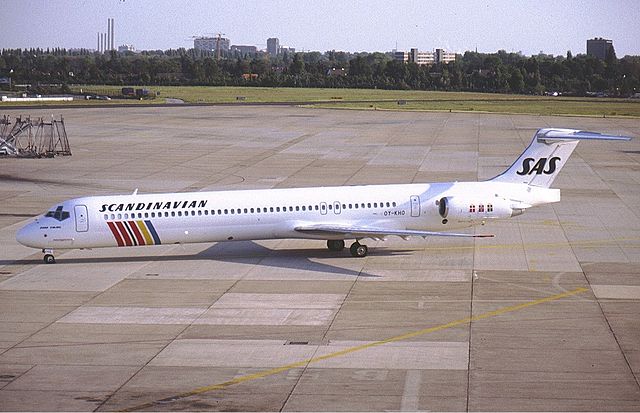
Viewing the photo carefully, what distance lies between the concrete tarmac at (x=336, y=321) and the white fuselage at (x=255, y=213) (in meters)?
1.08

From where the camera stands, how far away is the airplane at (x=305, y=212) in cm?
3412

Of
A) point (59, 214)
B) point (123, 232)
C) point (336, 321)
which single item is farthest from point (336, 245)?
point (59, 214)

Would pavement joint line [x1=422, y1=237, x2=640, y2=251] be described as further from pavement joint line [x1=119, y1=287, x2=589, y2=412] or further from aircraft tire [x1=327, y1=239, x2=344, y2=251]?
pavement joint line [x1=119, y1=287, x2=589, y2=412]

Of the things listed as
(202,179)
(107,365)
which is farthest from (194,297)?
(202,179)

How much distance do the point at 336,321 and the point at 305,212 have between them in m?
9.07

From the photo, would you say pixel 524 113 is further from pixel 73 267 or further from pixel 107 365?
pixel 107 365

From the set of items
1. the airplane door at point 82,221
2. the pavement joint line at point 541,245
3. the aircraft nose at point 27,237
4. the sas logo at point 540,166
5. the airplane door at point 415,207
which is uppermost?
the sas logo at point 540,166

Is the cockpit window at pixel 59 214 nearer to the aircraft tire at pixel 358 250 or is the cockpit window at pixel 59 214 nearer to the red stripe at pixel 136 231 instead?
the red stripe at pixel 136 231

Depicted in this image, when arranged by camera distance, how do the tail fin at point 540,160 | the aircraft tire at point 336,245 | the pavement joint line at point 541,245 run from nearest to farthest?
the aircraft tire at point 336,245 < the tail fin at point 540,160 < the pavement joint line at point 541,245

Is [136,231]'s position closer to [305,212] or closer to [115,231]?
[115,231]

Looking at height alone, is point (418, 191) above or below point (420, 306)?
above

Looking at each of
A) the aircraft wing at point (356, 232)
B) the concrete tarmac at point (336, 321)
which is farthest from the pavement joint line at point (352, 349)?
the aircraft wing at point (356, 232)

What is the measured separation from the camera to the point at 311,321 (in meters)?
26.7

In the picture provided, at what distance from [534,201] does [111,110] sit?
92.9 m
